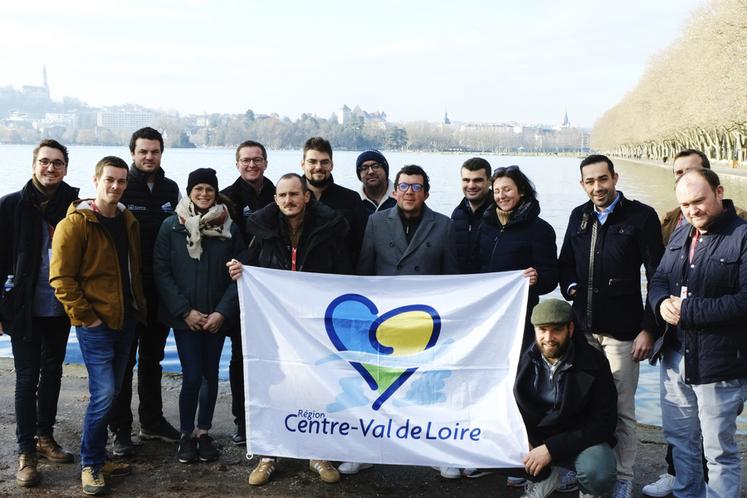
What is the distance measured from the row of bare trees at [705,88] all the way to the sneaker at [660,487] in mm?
37506

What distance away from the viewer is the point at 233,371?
580cm

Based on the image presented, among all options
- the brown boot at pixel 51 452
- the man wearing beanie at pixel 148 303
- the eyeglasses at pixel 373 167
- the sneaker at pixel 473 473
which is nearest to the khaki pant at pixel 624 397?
the sneaker at pixel 473 473

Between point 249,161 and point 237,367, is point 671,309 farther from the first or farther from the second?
point 249,161

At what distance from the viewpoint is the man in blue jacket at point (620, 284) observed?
496cm

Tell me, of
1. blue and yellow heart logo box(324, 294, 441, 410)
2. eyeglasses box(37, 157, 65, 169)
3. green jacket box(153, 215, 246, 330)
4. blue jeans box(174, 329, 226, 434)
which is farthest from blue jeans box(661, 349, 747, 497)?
eyeglasses box(37, 157, 65, 169)

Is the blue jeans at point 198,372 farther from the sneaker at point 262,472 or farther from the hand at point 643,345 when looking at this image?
the hand at point 643,345

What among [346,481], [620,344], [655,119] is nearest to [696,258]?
[620,344]

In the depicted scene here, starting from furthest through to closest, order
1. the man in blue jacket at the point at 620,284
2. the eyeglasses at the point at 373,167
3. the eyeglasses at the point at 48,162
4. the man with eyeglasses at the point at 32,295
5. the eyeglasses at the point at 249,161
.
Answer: the eyeglasses at the point at 373,167, the eyeglasses at the point at 249,161, the eyeglasses at the point at 48,162, the man with eyeglasses at the point at 32,295, the man in blue jacket at the point at 620,284

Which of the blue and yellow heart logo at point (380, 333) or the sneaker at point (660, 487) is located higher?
the blue and yellow heart logo at point (380, 333)

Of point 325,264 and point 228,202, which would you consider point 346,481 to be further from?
point 228,202

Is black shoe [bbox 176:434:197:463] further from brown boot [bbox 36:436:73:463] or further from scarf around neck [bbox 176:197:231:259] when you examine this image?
scarf around neck [bbox 176:197:231:259]

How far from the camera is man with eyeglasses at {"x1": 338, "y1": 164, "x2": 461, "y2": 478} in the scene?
17.6 feet

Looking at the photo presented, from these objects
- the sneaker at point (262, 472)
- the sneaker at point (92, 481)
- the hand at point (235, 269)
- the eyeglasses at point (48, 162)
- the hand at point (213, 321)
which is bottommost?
the sneaker at point (262, 472)

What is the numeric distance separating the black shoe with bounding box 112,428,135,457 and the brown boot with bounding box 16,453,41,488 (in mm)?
626
